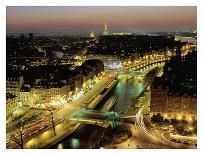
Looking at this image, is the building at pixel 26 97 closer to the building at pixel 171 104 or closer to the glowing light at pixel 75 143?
the glowing light at pixel 75 143

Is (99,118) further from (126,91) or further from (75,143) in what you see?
(126,91)

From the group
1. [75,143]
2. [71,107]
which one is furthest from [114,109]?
[75,143]

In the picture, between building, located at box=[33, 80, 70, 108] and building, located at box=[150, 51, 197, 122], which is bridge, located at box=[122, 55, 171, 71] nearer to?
building, located at box=[150, 51, 197, 122]

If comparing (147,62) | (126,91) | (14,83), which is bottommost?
(126,91)

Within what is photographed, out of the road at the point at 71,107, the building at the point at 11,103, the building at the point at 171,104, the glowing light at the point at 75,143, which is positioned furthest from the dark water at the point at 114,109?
the building at the point at 11,103

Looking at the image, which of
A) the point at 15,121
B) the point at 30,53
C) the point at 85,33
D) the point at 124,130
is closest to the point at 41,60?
the point at 30,53

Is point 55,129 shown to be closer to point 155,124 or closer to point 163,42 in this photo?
point 155,124
